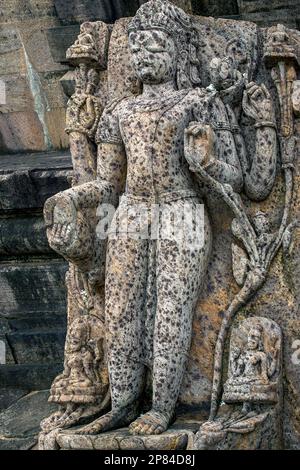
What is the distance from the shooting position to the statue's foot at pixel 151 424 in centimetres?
434

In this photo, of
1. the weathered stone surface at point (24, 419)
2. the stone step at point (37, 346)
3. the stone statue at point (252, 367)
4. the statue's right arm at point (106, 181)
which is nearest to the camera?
the stone statue at point (252, 367)

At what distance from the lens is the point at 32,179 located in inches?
269

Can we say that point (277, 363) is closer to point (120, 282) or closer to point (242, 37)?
point (120, 282)

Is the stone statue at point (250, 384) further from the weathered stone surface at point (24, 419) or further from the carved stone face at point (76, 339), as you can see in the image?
the weathered stone surface at point (24, 419)

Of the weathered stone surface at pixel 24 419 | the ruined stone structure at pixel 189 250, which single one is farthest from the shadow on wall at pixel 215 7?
the weathered stone surface at pixel 24 419

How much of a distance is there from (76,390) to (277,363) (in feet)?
3.38

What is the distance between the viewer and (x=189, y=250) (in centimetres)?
454

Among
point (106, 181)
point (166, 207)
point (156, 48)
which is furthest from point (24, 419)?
point (156, 48)

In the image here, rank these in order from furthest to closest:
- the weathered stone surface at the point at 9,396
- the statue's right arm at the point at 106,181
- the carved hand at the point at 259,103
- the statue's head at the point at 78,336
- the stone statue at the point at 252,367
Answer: the weathered stone surface at the point at 9,396, the statue's head at the point at 78,336, the statue's right arm at the point at 106,181, the carved hand at the point at 259,103, the stone statue at the point at 252,367

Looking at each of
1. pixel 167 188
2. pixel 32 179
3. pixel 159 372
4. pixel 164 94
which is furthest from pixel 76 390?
pixel 32 179

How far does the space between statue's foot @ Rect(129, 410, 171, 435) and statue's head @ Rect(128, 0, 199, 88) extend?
164cm

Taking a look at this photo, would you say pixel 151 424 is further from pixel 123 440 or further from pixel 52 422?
pixel 52 422

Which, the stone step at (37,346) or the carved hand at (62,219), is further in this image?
the stone step at (37,346)

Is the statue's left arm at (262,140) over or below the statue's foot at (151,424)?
over
